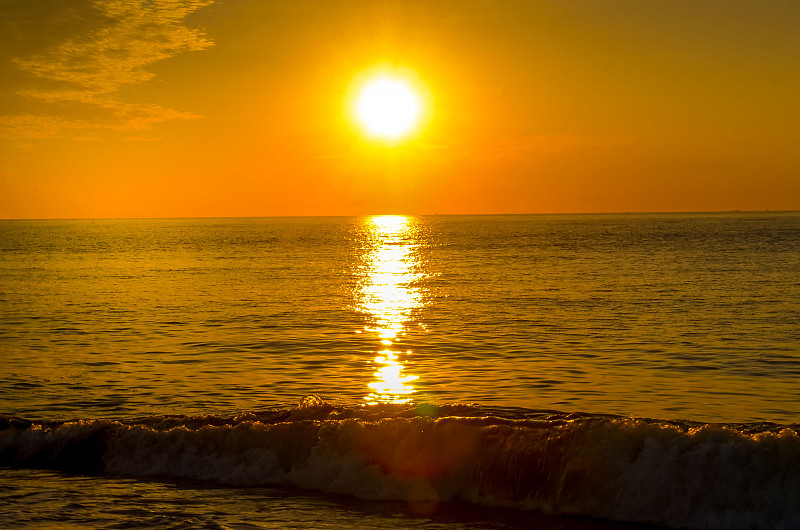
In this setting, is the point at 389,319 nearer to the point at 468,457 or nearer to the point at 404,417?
the point at 404,417

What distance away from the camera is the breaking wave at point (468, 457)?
11.7 m

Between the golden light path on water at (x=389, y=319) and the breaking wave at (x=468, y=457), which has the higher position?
the golden light path on water at (x=389, y=319)

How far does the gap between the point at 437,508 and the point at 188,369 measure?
12.5 m

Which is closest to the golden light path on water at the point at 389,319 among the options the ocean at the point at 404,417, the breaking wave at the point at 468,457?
the ocean at the point at 404,417

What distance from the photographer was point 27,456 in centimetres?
1484

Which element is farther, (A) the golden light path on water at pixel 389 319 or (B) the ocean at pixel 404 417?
(A) the golden light path on water at pixel 389 319

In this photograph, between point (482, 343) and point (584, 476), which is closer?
point (584, 476)

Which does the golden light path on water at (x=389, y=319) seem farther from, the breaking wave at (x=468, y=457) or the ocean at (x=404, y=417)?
the breaking wave at (x=468, y=457)

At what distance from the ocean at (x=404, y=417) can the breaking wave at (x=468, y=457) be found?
0.03m

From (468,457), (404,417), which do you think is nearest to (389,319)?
(404,417)

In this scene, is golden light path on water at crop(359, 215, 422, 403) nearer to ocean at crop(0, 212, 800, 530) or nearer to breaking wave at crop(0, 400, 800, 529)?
ocean at crop(0, 212, 800, 530)

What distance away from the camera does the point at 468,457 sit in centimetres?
1337

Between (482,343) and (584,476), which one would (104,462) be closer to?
(584,476)

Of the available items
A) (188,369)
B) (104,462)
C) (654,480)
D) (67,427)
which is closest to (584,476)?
(654,480)
